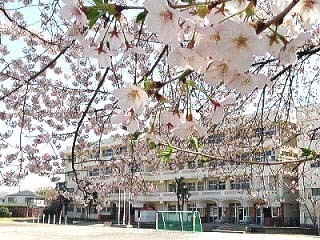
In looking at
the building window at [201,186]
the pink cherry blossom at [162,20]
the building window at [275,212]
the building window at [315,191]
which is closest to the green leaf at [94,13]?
the pink cherry blossom at [162,20]

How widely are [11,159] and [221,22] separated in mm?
9134

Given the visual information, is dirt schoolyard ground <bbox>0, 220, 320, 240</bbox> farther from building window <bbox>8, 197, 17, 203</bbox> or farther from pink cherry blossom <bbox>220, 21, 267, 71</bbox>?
building window <bbox>8, 197, 17, 203</bbox>

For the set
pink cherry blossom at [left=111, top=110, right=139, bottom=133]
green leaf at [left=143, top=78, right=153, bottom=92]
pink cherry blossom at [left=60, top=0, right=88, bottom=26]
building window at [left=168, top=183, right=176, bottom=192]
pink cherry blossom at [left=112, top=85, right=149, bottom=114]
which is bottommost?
pink cherry blossom at [left=111, top=110, right=139, bottom=133]

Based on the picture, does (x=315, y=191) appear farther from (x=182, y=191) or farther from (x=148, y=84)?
(x=148, y=84)

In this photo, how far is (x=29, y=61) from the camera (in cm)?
732

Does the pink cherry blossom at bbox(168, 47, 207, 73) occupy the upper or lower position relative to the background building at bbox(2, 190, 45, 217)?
upper

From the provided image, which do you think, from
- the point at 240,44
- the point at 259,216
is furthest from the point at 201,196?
the point at 240,44

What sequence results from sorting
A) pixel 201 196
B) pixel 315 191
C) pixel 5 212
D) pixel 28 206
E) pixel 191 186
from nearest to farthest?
pixel 315 191, pixel 201 196, pixel 191 186, pixel 5 212, pixel 28 206

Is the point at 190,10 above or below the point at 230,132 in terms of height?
below

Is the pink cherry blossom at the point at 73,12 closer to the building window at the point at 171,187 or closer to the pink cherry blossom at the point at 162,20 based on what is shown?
the pink cherry blossom at the point at 162,20

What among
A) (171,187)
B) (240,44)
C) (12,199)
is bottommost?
(12,199)

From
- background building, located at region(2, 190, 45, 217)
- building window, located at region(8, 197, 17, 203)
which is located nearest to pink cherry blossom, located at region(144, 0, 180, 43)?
background building, located at region(2, 190, 45, 217)

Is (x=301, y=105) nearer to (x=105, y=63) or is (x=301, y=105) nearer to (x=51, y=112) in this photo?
(x=51, y=112)

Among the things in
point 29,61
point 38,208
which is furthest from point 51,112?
point 38,208
